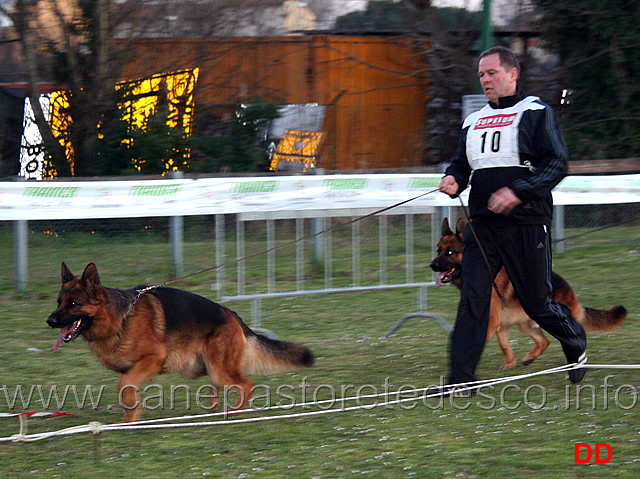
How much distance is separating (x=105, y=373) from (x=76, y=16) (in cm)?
912

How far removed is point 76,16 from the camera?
43.8 ft

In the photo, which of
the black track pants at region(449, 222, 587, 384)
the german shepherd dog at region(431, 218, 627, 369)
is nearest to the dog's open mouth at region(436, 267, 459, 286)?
the german shepherd dog at region(431, 218, 627, 369)

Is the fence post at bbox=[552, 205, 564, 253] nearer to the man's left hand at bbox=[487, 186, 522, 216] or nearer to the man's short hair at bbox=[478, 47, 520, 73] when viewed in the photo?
the man's short hair at bbox=[478, 47, 520, 73]

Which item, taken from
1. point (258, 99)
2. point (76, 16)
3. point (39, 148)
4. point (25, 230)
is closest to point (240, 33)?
point (258, 99)

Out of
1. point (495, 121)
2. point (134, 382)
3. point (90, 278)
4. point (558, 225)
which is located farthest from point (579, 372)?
point (558, 225)

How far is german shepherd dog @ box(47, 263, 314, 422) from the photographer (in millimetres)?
4547

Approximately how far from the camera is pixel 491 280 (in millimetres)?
4781

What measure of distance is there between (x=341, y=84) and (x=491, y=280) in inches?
479

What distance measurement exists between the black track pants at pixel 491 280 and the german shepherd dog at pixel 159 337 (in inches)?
36.7

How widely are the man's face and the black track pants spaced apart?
789mm

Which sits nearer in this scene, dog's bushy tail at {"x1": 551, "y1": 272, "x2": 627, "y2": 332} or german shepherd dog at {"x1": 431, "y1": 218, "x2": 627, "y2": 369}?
german shepherd dog at {"x1": 431, "y1": 218, "x2": 627, "y2": 369}

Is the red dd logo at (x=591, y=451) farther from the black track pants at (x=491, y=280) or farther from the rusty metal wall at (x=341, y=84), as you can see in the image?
the rusty metal wall at (x=341, y=84)

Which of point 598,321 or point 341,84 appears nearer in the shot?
point 598,321

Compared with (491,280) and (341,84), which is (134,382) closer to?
(491,280)
